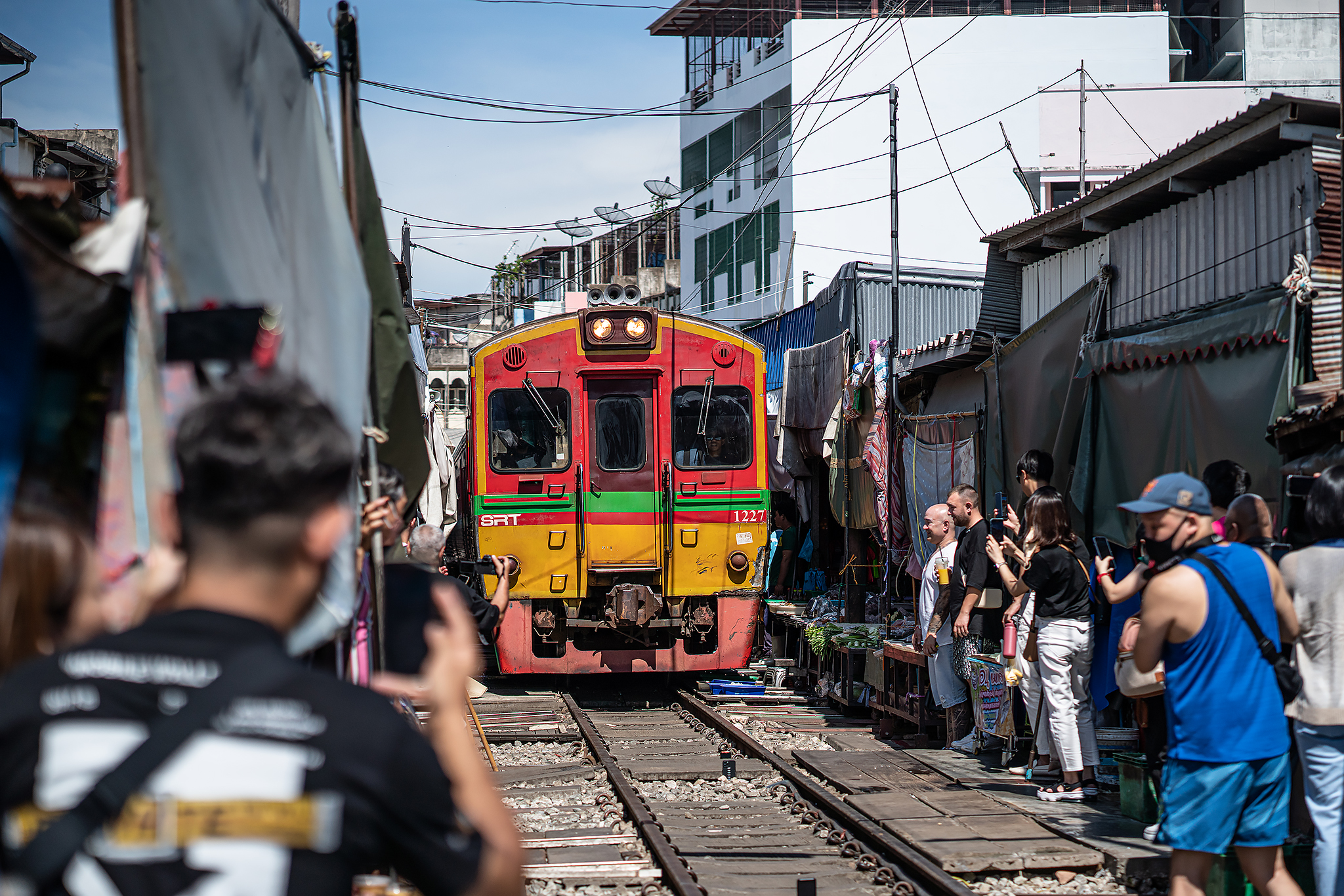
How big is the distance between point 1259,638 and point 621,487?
A: 300 inches

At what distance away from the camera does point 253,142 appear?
309cm

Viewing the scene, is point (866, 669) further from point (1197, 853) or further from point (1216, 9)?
point (1216, 9)

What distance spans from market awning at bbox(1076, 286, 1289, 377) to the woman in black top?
3.54 feet

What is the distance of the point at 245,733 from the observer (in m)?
1.61

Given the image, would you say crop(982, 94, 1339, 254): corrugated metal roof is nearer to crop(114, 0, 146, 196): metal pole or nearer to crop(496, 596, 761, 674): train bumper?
crop(496, 596, 761, 674): train bumper

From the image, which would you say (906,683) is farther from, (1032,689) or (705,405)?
(705,405)

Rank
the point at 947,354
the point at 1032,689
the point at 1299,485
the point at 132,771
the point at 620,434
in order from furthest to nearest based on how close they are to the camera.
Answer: the point at 620,434, the point at 947,354, the point at 1032,689, the point at 1299,485, the point at 132,771

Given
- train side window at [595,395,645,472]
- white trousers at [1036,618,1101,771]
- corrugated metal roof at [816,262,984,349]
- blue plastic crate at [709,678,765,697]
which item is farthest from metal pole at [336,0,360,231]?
corrugated metal roof at [816,262,984,349]

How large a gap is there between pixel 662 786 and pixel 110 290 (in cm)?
701

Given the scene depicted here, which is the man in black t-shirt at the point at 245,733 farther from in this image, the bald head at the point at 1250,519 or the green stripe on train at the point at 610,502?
the green stripe on train at the point at 610,502

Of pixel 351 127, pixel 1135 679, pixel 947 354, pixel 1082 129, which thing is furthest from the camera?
pixel 1082 129

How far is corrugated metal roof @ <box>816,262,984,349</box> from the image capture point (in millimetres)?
16516

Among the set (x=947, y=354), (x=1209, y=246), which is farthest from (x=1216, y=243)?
(x=947, y=354)

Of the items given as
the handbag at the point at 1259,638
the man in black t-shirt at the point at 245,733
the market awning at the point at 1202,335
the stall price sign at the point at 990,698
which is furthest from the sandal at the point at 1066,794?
the man in black t-shirt at the point at 245,733
